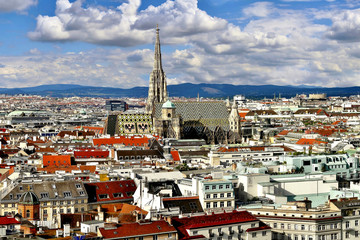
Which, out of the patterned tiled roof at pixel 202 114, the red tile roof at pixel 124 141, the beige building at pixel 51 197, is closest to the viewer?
the beige building at pixel 51 197

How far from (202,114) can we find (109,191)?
112 metres

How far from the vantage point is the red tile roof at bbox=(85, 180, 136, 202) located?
80250mm

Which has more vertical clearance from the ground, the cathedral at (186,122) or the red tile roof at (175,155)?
the cathedral at (186,122)

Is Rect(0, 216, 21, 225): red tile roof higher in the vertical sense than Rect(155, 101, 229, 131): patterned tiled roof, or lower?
lower

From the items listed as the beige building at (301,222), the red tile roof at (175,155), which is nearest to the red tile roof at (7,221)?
the beige building at (301,222)

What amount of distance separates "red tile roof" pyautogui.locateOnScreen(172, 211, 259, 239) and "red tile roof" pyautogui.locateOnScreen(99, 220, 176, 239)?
3.89 feet

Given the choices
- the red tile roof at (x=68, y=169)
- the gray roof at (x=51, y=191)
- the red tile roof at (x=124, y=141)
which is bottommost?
the gray roof at (x=51, y=191)

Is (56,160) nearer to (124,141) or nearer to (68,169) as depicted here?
(68,169)

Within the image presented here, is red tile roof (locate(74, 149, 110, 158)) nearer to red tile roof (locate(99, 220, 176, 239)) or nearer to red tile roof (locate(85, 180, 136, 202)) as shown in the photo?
red tile roof (locate(85, 180, 136, 202))

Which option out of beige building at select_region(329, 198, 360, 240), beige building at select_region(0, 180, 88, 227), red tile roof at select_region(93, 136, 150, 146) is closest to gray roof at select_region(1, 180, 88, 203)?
beige building at select_region(0, 180, 88, 227)

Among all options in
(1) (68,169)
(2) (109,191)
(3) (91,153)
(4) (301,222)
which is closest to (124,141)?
(3) (91,153)

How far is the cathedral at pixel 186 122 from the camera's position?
183 metres

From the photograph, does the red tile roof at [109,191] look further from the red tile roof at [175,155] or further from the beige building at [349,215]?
the red tile roof at [175,155]

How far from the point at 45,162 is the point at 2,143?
65768mm
